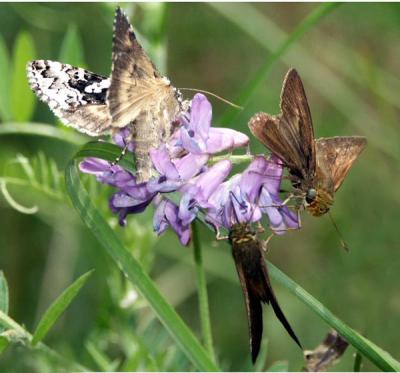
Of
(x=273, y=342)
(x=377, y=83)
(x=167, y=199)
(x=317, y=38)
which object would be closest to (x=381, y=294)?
(x=273, y=342)

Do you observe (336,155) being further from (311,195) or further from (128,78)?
(128,78)

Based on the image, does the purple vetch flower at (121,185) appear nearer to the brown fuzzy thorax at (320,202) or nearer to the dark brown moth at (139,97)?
the dark brown moth at (139,97)

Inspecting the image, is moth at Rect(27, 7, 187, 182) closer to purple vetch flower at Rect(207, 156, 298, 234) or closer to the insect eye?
purple vetch flower at Rect(207, 156, 298, 234)

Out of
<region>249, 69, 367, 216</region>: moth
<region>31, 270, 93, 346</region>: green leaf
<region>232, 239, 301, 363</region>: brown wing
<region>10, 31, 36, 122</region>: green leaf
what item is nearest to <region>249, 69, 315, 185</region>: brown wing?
<region>249, 69, 367, 216</region>: moth

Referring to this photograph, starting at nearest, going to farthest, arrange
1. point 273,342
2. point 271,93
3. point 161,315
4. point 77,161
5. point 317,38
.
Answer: point 161,315
point 77,161
point 273,342
point 271,93
point 317,38

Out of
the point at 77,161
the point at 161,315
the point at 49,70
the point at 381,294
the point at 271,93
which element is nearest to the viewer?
the point at 161,315

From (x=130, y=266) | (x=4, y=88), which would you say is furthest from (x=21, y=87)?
(x=130, y=266)

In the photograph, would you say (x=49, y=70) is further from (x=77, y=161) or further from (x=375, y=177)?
(x=375, y=177)
